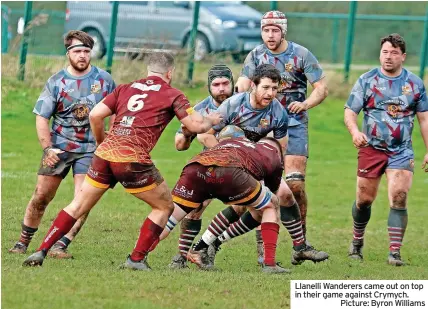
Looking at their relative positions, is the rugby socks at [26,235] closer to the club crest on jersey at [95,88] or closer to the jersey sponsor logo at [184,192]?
the club crest on jersey at [95,88]

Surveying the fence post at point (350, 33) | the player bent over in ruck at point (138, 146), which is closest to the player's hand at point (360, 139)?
the player bent over in ruck at point (138, 146)

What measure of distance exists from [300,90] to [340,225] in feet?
11.1

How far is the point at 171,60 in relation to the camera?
415 inches

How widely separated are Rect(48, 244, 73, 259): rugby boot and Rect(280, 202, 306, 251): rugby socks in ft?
6.93

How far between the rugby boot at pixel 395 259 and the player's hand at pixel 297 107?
5.71ft

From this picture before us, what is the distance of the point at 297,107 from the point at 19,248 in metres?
3.10

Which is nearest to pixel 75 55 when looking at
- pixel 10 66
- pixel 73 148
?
pixel 73 148

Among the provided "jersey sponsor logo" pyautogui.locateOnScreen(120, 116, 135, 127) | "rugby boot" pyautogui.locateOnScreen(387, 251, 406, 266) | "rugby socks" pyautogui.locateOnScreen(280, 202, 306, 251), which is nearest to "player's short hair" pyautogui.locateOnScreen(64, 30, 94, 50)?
"jersey sponsor logo" pyautogui.locateOnScreen(120, 116, 135, 127)

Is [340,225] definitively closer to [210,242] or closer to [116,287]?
[210,242]

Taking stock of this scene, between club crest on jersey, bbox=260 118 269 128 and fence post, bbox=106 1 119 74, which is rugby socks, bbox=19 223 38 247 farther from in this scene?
fence post, bbox=106 1 119 74

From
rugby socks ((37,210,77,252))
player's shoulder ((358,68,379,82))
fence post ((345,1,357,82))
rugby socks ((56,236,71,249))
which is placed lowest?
rugby socks ((56,236,71,249))

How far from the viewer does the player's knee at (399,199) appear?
12453 mm

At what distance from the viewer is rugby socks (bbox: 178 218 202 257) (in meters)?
11.6

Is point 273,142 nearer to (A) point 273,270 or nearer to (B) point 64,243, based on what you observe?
(A) point 273,270
